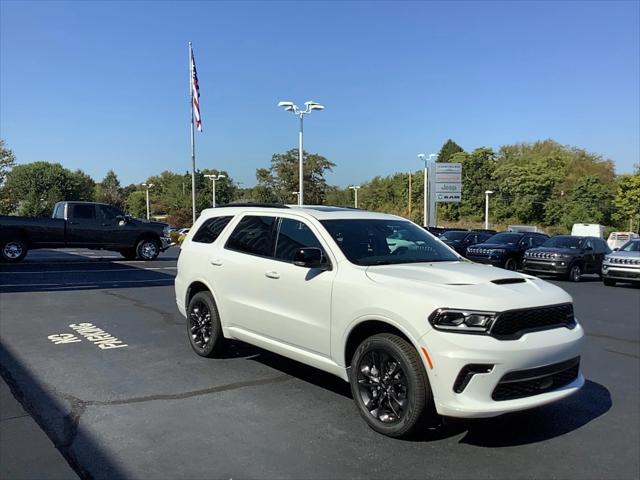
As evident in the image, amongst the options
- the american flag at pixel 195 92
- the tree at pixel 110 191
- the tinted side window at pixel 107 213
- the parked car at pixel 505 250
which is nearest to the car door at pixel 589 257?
the parked car at pixel 505 250

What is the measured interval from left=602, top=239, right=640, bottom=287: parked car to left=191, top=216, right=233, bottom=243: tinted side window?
15284mm

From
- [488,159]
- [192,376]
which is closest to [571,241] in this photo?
[192,376]

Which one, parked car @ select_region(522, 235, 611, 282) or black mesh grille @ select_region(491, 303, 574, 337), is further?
parked car @ select_region(522, 235, 611, 282)

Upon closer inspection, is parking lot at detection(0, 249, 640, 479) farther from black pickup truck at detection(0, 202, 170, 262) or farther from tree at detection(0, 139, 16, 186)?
tree at detection(0, 139, 16, 186)

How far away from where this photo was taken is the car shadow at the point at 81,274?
12.4m

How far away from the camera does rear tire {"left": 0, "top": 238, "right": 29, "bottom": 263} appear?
53.9 feet

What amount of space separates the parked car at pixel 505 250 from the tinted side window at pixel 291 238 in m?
16.2

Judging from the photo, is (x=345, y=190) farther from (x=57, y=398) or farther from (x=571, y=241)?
(x=57, y=398)

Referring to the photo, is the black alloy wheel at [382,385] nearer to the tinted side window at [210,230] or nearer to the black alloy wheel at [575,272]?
the tinted side window at [210,230]

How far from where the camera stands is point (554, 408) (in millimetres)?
5027

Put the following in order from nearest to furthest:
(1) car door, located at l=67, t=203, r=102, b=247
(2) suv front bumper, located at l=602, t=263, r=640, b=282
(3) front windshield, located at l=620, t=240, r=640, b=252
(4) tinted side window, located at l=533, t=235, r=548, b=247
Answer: (2) suv front bumper, located at l=602, t=263, r=640, b=282 → (1) car door, located at l=67, t=203, r=102, b=247 → (3) front windshield, located at l=620, t=240, r=640, b=252 → (4) tinted side window, located at l=533, t=235, r=548, b=247

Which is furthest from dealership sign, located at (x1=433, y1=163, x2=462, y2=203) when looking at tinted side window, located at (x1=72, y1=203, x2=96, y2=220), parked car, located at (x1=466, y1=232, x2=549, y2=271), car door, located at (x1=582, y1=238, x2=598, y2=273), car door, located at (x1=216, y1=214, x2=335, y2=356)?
car door, located at (x1=216, y1=214, x2=335, y2=356)

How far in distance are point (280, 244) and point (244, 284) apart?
0.61m

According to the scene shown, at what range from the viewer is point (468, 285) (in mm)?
4098
